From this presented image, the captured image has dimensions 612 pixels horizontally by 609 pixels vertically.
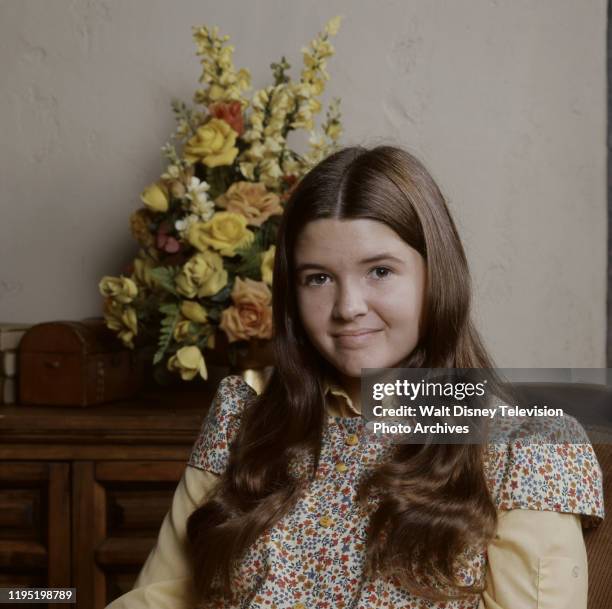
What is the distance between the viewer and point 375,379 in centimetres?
126

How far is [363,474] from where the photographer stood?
48.3 inches

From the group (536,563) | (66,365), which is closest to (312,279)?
(536,563)

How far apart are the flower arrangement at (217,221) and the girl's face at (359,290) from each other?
48cm

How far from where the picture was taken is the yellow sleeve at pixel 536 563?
1059 mm

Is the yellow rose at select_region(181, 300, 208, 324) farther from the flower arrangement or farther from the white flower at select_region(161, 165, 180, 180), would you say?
the white flower at select_region(161, 165, 180, 180)

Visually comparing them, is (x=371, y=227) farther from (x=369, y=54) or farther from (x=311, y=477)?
(x=369, y=54)

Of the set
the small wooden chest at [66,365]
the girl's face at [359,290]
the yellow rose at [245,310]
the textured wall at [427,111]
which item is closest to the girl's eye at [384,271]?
the girl's face at [359,290]

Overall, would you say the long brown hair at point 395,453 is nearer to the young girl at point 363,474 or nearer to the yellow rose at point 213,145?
the young girl at point 363,474

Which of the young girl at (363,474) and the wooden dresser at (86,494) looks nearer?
the young girl at (363,474)

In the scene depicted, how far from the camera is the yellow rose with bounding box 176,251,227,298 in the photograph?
5.52ft

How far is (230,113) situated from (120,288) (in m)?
0.41

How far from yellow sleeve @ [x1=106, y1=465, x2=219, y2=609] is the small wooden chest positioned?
569 mm

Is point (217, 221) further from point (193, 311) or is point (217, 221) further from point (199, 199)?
point (193, 311)

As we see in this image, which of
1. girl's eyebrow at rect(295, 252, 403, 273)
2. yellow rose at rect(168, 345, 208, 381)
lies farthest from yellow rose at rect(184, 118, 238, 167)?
girl's eyebrow at rect(295, 252, 403, 273)
